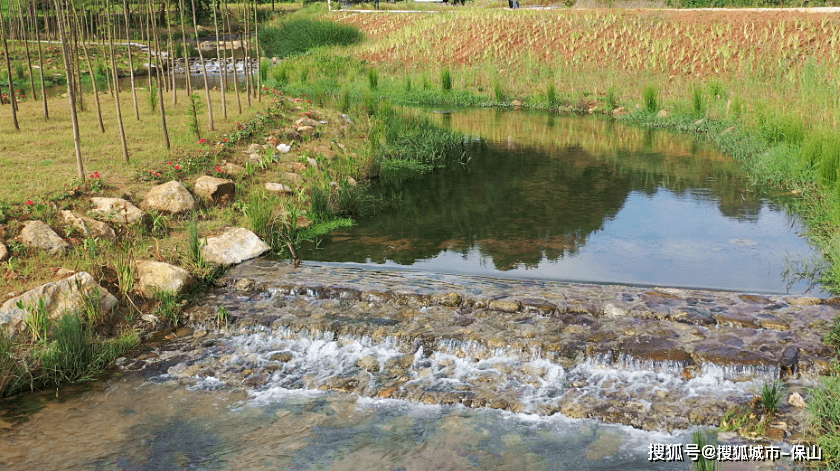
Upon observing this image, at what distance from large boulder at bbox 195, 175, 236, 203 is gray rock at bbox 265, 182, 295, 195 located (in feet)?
1.84

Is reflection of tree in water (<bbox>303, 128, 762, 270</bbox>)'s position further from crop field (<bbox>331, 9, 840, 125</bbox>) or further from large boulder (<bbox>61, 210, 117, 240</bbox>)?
crop field (<bbox>331, 9, 840, 125</bbox>)

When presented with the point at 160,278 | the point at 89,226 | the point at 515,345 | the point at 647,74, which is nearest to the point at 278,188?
the point at 89,226

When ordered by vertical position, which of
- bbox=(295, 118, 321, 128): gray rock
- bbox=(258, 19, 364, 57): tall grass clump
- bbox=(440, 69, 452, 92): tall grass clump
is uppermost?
bbox=(258, 19, 364, 57): tall grass clump

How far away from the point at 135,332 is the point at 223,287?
1256mm

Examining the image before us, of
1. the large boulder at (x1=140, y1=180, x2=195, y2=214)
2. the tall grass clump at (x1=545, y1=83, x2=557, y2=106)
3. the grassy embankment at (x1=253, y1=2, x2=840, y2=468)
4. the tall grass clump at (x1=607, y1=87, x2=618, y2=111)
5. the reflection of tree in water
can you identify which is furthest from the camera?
the tall grass clump at (x1=545, y1=83, x2=557, y2=106)

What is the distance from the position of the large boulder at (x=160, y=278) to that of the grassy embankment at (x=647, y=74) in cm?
713

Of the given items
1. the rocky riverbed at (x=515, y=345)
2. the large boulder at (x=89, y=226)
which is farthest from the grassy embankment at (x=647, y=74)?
the large boulder at (x=89, y=226)

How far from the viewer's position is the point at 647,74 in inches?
861

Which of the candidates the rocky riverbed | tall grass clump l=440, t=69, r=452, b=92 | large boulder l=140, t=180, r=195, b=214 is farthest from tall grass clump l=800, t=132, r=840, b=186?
tall grass clump l=440, t=69, r=452, b=92

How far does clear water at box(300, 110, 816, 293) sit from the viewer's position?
7.97m

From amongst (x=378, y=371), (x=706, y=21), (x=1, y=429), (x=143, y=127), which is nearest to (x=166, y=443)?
(x=1, y=429)

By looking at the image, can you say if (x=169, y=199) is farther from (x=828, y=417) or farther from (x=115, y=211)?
(x=828, y=417)

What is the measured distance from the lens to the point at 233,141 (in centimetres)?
1134

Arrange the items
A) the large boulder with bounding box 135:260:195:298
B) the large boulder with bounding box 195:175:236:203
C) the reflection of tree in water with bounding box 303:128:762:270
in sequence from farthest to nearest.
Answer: the large boulder with bounding box 195:175:236:203 → the reflection of tree in water with bounding box 303:128:762:270 → the large boulder with bounding box 135:260:195:298
